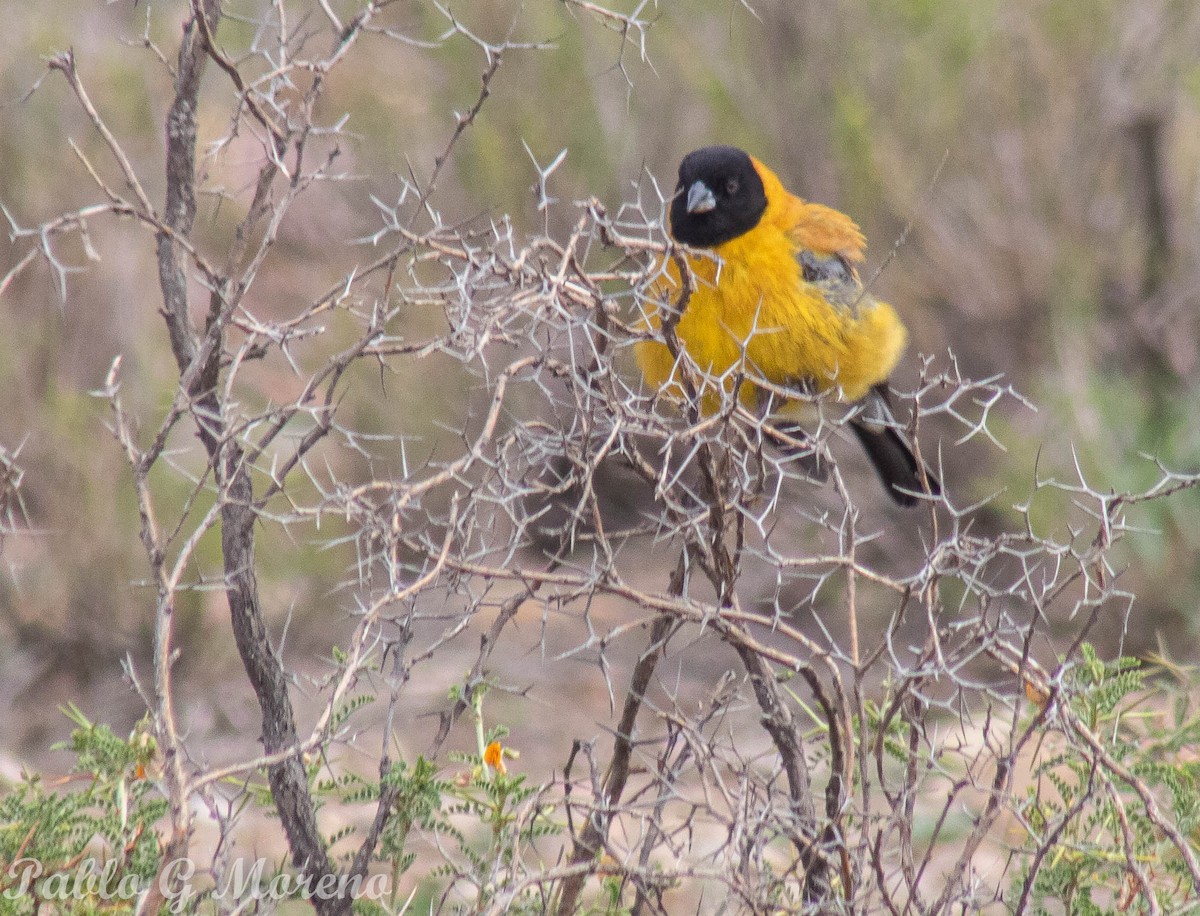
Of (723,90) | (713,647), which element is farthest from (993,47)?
(713,647)

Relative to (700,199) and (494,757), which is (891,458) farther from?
(494,757)

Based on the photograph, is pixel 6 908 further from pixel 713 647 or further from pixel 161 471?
pixel 713 647

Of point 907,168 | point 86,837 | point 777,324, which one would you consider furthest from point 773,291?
point 907,168

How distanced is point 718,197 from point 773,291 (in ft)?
1.26

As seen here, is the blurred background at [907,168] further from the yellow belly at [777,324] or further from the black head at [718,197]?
the yellow belly at [777,324]

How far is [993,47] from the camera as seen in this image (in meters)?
5.87

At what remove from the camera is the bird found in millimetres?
3357

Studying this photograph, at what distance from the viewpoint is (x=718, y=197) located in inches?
148

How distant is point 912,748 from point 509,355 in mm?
4177

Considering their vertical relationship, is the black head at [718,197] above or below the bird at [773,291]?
above

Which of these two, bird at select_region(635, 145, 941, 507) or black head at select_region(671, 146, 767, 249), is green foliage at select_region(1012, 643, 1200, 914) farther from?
black head at select_region(671, 146, 767, 249)

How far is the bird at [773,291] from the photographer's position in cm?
336

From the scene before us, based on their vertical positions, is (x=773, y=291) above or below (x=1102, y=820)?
above

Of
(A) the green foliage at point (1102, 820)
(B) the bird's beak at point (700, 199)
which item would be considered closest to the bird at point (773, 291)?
(B) the bird's beak at point (700, 199)
